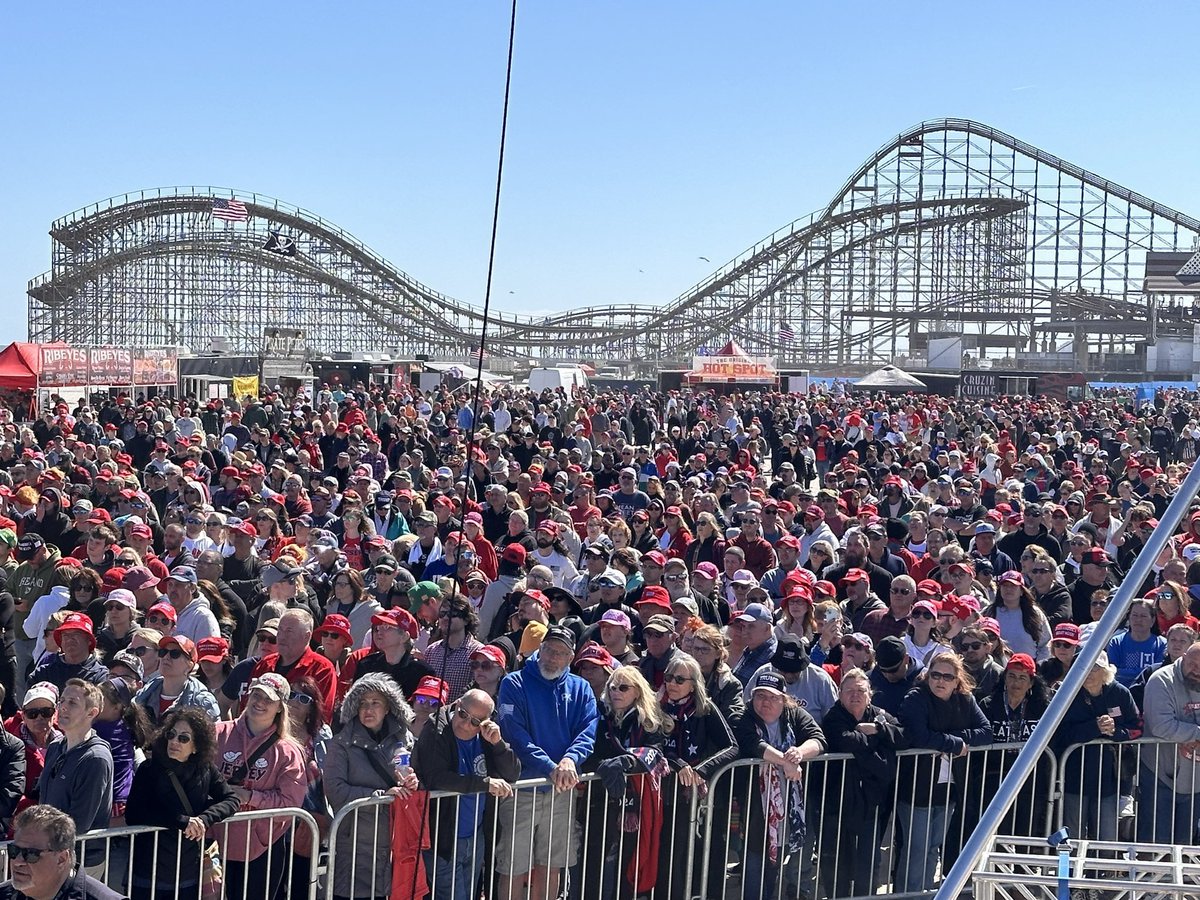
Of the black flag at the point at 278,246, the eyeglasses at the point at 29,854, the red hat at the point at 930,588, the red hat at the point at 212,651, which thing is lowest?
the eyeglasses at the point at 29,854

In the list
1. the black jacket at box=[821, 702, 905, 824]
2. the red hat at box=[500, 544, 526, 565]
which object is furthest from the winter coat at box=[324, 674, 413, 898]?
the red hat at box=[500, 544, 526, 565]

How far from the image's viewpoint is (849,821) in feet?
18.2

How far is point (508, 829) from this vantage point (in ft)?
16.8

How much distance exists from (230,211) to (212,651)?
48015mm

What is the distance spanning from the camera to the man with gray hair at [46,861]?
375 centimetres

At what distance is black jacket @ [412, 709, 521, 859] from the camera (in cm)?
488

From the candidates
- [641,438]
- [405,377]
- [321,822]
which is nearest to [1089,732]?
[321,822]

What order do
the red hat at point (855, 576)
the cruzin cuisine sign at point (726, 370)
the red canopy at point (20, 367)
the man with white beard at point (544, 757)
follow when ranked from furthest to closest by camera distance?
1. the cruzin cuisine sign at point (726, 370)
2. the red canopy at point (20, 367)
3. the red hat at point (855, 576)
4. the man with white beard at point (544, 757)

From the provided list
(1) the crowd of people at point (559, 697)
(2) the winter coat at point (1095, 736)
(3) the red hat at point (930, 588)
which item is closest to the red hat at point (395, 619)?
(1) the crowd of people at point (559, 697)

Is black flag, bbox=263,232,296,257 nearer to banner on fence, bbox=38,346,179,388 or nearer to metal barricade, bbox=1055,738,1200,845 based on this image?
banner on fence, bbox=38,346,179,388

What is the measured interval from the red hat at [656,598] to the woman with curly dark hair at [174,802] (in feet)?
9.25

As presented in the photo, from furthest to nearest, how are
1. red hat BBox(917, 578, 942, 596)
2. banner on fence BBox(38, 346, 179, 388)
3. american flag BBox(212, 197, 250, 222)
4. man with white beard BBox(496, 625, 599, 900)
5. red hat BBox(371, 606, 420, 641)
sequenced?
american flag BBox(212, 197, 250, 222), banner on fence BBox(38, 346, 179, 388), red hat BBox(917, 578, 942, 596), red hat BBox(371, 606, 420, 641), man with white beard BBox(496, 625, 599, 900)

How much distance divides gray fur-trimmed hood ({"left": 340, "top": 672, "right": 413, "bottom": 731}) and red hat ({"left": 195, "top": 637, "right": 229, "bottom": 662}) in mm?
1180

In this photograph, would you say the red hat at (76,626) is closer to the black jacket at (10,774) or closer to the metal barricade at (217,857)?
the black jacket at (10,774)
